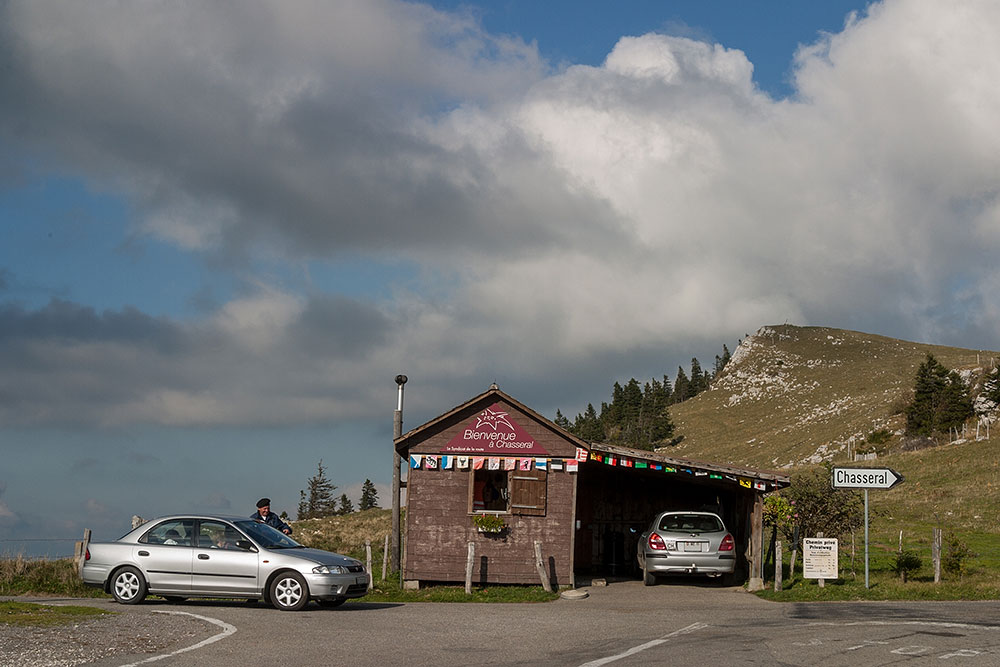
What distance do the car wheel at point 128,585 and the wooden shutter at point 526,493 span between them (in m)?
7.99

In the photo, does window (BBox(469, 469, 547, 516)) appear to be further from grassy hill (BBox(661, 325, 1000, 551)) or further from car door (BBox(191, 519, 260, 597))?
grassy hill (BBox(661, 325, 1000, 551))

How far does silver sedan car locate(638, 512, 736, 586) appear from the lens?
20938 mm

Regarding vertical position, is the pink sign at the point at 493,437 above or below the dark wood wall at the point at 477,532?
above

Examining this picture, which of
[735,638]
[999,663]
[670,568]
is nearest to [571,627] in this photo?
[735,638]

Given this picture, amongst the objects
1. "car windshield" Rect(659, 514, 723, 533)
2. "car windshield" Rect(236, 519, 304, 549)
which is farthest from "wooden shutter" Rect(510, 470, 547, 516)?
"car windshield" Rect(236, 519, 304, 549)

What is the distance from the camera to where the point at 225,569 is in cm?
1628

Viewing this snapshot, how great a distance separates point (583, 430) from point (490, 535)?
12961 cm

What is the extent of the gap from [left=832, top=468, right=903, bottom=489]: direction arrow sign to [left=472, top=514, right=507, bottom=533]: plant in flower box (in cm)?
701

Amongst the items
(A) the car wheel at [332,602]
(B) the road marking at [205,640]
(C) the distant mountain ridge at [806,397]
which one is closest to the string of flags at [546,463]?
(A) the car wheel at [332,602]

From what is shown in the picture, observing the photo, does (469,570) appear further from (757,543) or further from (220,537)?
(757,543)

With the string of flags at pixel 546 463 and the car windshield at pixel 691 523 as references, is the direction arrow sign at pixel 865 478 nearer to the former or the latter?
the string of flags at pixel 546 463

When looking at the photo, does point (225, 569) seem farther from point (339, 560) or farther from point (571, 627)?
point (571, 627)

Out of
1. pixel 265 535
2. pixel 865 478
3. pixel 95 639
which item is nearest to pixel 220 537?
pixel 265 535

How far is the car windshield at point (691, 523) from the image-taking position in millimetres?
21359
